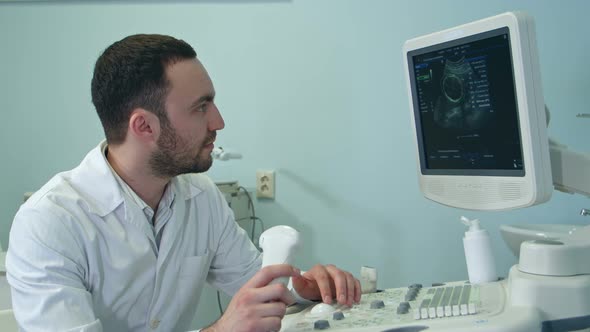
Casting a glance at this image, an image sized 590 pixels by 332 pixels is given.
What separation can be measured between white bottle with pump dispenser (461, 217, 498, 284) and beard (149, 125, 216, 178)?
581mm

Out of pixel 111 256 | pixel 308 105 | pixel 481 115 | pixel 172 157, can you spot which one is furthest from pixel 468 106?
pixel 308 105

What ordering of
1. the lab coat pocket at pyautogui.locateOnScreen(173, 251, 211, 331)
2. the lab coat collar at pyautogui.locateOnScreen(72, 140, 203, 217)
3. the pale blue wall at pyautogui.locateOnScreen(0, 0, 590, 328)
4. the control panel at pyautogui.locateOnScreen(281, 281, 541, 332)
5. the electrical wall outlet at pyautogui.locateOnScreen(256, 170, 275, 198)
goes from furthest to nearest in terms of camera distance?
the electrical wall outlet at pyautogui.locateOnScreen(256, 170, 275, 198), the pale blue wall at pyautogui.locateOnScreen(0, 0, 590, 328), the lab coat pocket at pyautogui.locateOnScreen(173, 251, 211, 331), the lab coat collar at pyautogui.locateOnScreen(72, 140, 203, 217), the control panel at pyautogui.locateOnScreen(281, 281, 541, 332)

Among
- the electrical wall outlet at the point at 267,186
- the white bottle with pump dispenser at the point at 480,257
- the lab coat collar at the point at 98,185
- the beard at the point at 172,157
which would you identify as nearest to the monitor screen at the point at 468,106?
the white bottle with pump dispenser at the point at 480,257

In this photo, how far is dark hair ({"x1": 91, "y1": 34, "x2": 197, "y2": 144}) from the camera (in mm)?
1234

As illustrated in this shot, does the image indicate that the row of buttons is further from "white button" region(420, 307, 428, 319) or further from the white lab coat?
the white lab coat

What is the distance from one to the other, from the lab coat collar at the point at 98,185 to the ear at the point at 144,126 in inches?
3.5

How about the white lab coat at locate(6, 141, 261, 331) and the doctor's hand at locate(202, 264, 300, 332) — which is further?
the white lab coat at locate(6, 141, 261, 331)

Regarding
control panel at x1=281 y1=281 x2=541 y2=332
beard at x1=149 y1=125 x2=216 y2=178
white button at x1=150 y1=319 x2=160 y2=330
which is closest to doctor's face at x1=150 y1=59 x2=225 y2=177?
beard at x1=149 y1=125 x2=216 y2=178

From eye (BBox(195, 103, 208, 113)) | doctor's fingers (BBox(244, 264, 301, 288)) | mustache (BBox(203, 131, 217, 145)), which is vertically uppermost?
eye (BBox(195, 103, 208, 113))

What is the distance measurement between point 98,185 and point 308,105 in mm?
1044

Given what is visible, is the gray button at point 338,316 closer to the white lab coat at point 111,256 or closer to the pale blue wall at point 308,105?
the white lab coat at point 111,256

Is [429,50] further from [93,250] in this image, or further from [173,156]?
[93,250]

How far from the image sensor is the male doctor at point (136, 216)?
3.51 feet

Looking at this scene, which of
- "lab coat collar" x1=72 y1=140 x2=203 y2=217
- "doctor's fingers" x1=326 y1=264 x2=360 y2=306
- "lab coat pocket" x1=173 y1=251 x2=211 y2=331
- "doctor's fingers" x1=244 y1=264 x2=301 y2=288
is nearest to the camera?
"doctor's fingers" x1=244 y1=264 x2=301 y2=288
